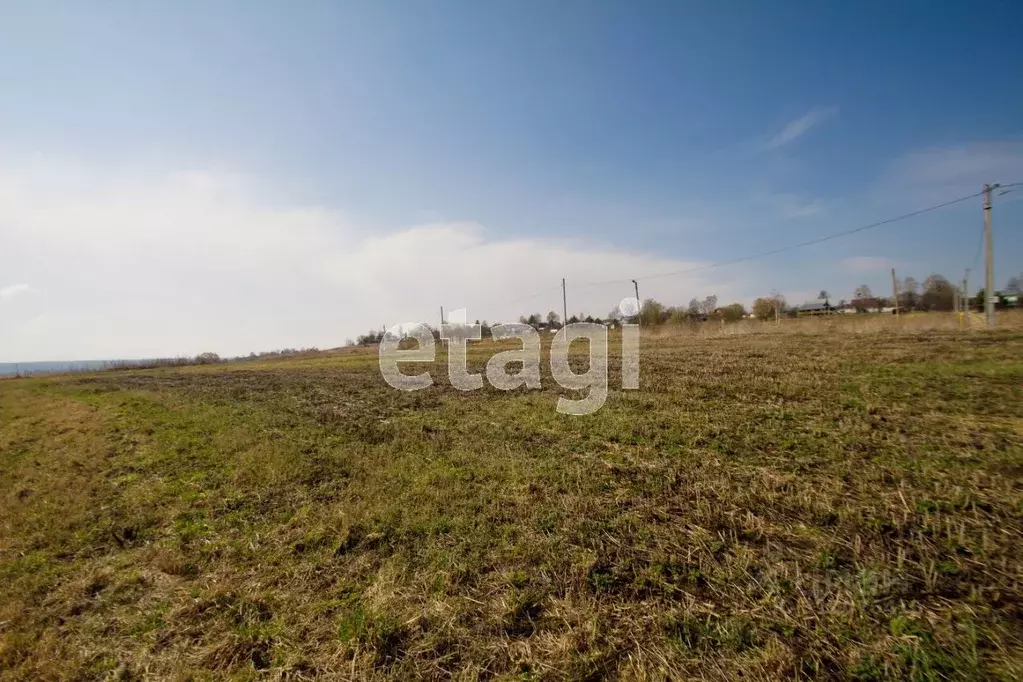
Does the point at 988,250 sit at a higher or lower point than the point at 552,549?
higher

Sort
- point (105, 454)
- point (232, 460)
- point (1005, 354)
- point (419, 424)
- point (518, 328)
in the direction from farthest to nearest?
point (518, 328)
point (1005, 354)
point (419, 424)
point (105, 454)
point (232, 460)

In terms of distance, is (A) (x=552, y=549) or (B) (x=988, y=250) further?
(B) (x=988, y=250)

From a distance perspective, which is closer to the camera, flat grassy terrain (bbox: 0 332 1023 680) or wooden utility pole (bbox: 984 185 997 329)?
flat grassy terrain (bbox: 0 332 1023 680)

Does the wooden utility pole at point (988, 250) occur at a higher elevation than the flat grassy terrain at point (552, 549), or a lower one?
higher

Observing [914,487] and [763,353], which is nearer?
[914,487]

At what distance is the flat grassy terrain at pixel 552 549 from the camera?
3.48 meters

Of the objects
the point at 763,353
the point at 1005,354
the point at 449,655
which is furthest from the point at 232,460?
the point at 1005,354

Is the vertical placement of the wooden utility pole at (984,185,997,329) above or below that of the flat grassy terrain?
above

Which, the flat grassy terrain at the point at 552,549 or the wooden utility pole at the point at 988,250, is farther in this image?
the wooden utility pole at the point at 988,250

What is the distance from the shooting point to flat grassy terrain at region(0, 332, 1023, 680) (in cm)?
348

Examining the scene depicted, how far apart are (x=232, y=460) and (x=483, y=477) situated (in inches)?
242

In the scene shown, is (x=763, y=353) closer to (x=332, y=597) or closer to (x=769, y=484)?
(x=769, y=484)

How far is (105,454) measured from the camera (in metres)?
10.8

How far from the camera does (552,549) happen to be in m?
4.98
